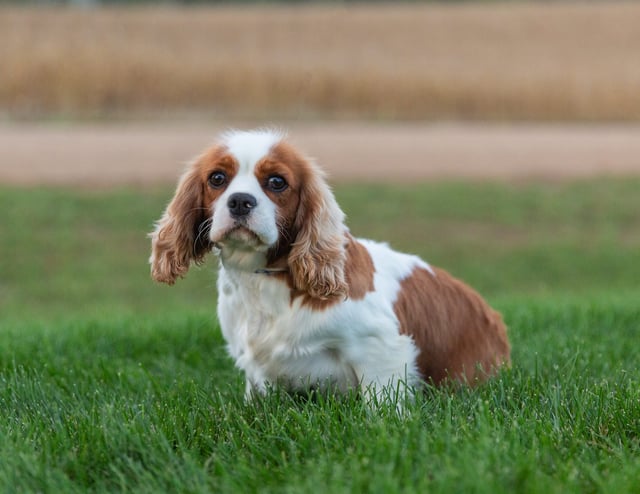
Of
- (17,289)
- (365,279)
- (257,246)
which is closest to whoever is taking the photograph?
(257,246)

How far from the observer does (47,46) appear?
2020cm

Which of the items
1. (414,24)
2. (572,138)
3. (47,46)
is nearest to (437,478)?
(572,138)

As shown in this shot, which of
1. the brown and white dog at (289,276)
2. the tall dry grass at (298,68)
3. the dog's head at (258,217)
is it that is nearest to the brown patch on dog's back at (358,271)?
the brown and white dog at (289,276)

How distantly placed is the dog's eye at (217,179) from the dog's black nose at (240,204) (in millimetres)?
191

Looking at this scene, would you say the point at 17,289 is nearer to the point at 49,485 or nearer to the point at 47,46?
the point at 49,485

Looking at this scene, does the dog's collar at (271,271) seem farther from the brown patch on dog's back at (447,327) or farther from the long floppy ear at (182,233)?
the brown patch on dog's back at (447,327)

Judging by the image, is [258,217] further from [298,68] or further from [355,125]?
[298,68]

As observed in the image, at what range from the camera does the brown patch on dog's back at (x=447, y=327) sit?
443 cm

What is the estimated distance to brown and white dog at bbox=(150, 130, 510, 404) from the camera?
3.94 metres

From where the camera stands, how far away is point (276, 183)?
13.1 feet

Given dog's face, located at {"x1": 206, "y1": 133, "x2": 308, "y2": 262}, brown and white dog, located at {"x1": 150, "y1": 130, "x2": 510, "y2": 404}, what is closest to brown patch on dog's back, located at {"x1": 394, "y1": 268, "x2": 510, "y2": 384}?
brown and white dog, located at {"x1": 150, "y1": 130, "x2": 510, "y2": 404}

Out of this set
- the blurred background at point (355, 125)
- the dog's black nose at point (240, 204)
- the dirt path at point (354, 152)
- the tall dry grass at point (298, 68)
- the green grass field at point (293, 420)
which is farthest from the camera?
the tall dry grass at point (298, 68)

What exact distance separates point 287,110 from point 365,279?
1698 centimetres

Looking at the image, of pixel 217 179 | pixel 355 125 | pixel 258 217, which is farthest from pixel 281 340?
pixel 355 125
